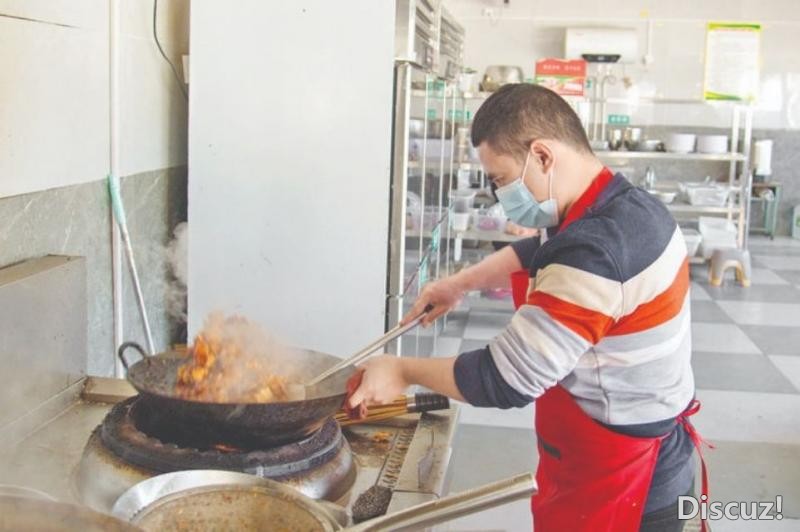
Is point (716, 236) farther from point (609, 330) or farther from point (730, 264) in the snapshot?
point (609, 330)

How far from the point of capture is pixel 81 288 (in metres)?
2.33

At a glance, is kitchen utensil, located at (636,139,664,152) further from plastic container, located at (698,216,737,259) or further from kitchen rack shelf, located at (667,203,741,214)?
plastic container, located at (698,216,737,259)

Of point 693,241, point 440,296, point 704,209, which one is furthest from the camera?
point 704,209

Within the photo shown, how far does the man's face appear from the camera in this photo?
189 cm

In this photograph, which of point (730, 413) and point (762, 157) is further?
point (762, 157)

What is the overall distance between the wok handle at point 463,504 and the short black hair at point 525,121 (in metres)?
0.79

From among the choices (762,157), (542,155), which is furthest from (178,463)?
(762,157)

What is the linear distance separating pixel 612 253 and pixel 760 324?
499 cm

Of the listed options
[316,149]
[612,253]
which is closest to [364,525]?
[612,253]

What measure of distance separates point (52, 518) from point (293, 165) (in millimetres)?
1955

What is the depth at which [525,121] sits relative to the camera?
6.10ft

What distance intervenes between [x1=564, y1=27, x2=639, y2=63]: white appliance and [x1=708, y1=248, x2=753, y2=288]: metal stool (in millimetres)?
2683

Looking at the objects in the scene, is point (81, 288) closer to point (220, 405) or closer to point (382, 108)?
point (220, 405)

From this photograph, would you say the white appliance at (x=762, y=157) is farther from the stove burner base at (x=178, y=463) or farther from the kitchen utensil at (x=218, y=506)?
the kitchen utensil at (x=218, y=506)
